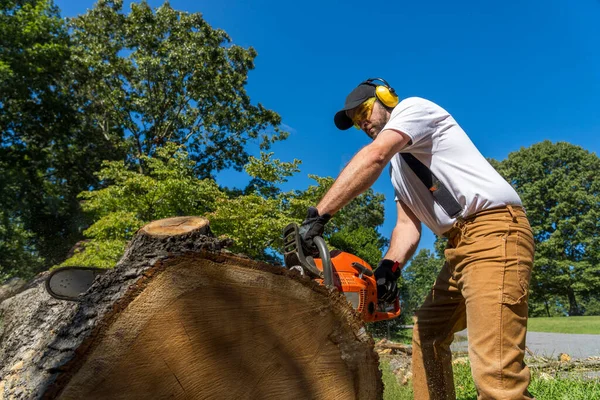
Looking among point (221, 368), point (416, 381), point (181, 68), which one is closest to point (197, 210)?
point (181, 68)

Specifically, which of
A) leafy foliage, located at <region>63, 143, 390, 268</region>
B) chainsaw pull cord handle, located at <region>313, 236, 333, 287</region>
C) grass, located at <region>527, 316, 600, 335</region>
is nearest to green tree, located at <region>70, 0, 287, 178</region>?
leafy foliage, located at <region>63, 143, 390, 268</region>

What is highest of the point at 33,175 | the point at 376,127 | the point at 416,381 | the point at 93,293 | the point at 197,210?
the point at 33,175

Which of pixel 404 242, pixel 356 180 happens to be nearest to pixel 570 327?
pixel 404 242

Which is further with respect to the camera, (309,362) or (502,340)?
(502,340)

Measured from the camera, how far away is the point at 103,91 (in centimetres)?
1770

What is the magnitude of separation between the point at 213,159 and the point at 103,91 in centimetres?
547

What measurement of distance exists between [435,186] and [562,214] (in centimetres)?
3003

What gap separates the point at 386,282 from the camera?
224 cm

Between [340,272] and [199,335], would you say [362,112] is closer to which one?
[340,272]

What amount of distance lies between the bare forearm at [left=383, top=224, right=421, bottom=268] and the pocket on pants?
707 mm

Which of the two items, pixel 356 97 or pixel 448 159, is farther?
pixel 356 97

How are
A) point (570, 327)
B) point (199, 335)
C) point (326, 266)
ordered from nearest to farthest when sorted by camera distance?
point (199, 335)
point (326, 266)
point (570, 327)

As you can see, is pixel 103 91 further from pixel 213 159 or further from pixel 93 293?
pixel 93 293

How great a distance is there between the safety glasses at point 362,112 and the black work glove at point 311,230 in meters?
0.75
